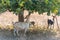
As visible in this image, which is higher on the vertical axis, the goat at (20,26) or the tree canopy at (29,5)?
the tree canopy at (29,5)

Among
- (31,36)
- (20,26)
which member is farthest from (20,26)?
(31,36)

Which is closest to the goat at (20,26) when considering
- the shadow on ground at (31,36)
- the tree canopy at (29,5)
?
the shadow on ground at (31,36)

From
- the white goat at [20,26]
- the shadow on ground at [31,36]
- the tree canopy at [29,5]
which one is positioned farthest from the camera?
the shadow on ground at [31,36]

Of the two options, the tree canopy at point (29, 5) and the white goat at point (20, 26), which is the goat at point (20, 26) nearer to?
the white goat at point (20, 26)

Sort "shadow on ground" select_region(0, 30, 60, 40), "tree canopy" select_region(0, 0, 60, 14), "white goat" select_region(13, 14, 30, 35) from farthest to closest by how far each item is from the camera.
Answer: "shadow on ground" select_region(0, 30, 60, 40) < "white goat" select_region(13, 14, 30, 35) < "tree canopy" select_region(0, 0, 60, 14)

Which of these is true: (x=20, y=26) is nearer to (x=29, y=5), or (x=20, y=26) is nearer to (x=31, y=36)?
(x=31, y=36)

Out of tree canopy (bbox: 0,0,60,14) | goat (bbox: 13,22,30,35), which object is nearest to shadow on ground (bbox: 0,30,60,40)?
goat (bbox: 13,22,30,35)

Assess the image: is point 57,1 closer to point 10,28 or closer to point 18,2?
point 18,2

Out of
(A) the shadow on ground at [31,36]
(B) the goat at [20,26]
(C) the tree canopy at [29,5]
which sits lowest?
(A) the shadow on ground at [31,36]

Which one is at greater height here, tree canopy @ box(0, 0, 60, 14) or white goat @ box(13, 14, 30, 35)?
tree canopy @ box(0, 0, 60, 14)

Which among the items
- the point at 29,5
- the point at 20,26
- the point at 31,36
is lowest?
the point at 31,36

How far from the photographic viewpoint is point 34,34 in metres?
9.23

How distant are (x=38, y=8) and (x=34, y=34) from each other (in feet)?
5.20

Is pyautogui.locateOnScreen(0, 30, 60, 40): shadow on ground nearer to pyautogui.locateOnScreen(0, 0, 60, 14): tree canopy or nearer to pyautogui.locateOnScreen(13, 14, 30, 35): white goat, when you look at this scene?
pyautogui.locateOnScreen(13, 14, 30, 35): white goat
